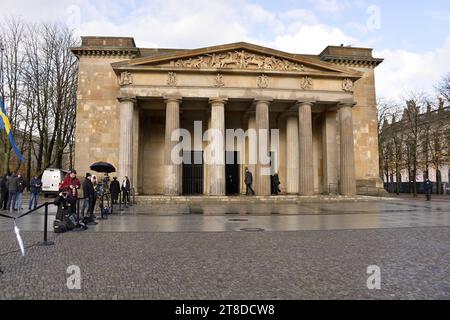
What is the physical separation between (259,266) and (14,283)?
4.02m

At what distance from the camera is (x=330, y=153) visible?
98.3 feet

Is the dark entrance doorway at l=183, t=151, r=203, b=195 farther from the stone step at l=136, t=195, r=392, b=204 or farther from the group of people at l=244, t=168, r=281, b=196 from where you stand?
the stone step at l=136, t=195, r=392, b=204

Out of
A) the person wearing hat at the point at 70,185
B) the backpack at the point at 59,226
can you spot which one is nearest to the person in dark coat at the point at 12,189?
the person wearing hat at the point at 70,185

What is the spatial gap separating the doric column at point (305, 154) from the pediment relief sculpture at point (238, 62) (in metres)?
3.32

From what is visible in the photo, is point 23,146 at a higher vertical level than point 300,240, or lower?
higher

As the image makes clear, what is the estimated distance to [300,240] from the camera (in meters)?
9.38

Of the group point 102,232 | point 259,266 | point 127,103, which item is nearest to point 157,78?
point 127,103

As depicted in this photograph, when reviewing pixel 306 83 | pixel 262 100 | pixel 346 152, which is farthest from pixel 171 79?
pixel 346 152

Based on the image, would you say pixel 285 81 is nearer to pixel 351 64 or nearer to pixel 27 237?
pixel 351 64

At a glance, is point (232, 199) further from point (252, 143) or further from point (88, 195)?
point (88, 195)

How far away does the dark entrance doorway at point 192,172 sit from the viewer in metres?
32.1

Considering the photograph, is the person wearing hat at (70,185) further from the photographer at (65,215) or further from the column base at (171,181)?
the column base at (171,181)

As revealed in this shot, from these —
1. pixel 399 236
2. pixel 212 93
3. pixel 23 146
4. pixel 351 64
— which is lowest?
pixel 399 236

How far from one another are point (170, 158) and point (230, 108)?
8.25 meters
